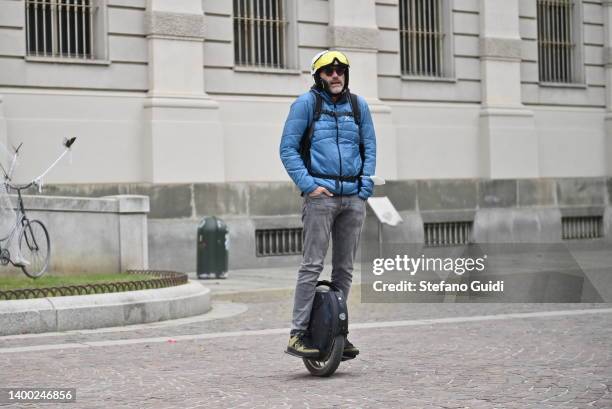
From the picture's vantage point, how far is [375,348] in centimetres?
984

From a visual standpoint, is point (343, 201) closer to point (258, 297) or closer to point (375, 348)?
point (375, 348)

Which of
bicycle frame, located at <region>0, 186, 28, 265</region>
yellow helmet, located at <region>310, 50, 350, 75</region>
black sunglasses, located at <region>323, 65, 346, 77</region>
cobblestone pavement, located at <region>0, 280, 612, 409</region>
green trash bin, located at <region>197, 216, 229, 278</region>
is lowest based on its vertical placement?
cobblestone pavement, located at <region>0, 280, 612, 409</region>

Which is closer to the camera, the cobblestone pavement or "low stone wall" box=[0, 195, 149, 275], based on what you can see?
the cobblestone pavement

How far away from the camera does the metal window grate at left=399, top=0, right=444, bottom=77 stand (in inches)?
891

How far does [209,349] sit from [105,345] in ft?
3.08

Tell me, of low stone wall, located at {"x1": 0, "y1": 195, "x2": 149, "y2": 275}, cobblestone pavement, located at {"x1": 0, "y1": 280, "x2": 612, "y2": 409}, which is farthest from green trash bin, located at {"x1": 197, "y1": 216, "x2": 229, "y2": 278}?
cobblestone pavement, located at {"x1": 0, "y1": 280, "x2": 612, "y2": 409}

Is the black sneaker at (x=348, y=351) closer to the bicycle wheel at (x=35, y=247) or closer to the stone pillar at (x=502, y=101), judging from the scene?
the bicycle wheel at (x=35, y=247)

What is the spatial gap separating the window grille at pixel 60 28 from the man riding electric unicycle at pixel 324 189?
1088 centimetres

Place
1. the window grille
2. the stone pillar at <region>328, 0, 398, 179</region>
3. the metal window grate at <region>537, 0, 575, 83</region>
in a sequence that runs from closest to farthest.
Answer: the window grille
the stone pillar at <region>328, 0, 398, 179</region>
the metal window grate at <region>537, 0, 575, 83</region>

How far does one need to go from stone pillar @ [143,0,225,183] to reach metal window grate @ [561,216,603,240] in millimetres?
8309

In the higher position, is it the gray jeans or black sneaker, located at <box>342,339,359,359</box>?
the gray jeans

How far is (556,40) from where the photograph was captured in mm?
24922

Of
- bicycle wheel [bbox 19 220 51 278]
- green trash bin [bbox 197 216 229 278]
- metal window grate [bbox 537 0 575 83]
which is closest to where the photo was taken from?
bicycle wheel [bbox 19 220 51 278]

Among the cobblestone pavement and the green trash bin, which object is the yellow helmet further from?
the green trash bin
